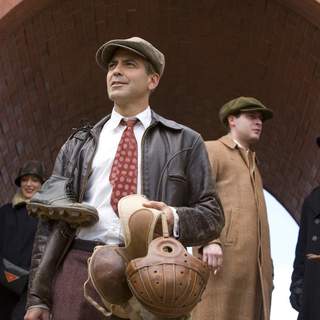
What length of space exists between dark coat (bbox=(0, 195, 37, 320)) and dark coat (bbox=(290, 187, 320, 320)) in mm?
1706

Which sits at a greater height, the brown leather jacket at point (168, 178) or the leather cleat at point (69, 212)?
the brown leather jacket at point (168, 178)

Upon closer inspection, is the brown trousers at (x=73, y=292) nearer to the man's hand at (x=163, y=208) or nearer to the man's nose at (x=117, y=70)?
the man's hand at (x=163, y=208)

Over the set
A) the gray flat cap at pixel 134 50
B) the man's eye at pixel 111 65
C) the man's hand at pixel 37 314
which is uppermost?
the gray flat cap at pixel 134 50

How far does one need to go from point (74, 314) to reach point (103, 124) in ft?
2.62

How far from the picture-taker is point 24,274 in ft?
18.5

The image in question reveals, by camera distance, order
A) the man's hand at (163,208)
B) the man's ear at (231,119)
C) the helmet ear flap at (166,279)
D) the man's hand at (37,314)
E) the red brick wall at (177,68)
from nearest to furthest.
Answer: the helmet ear flap at (166,279) → the man's hand at (163,208) → the man's hand at (37,314) → the man's ear at (231,119) → the red brick wall at (177,68)

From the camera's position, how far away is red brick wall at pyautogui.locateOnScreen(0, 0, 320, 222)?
776 cm

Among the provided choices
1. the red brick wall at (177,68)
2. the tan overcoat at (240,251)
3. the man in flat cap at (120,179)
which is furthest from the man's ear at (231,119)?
the man in flat cap at (120,179)

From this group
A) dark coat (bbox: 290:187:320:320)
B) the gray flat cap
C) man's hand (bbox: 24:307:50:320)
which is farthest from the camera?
dark coat (bbox: 290:187:320:320)

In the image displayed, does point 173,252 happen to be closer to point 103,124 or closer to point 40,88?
point 103,124

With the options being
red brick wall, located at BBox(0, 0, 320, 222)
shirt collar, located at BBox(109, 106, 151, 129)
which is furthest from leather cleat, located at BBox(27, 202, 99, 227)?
red brick wall, located at BBox(0, 0, 320, 222)

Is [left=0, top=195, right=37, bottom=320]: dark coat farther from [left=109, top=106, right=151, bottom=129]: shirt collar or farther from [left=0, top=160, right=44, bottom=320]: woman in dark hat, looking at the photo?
[left=109, top=106, right=151, bottom=129]: shirt collar

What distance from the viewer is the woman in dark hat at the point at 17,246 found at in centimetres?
563

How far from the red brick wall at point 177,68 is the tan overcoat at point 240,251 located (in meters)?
2.17
